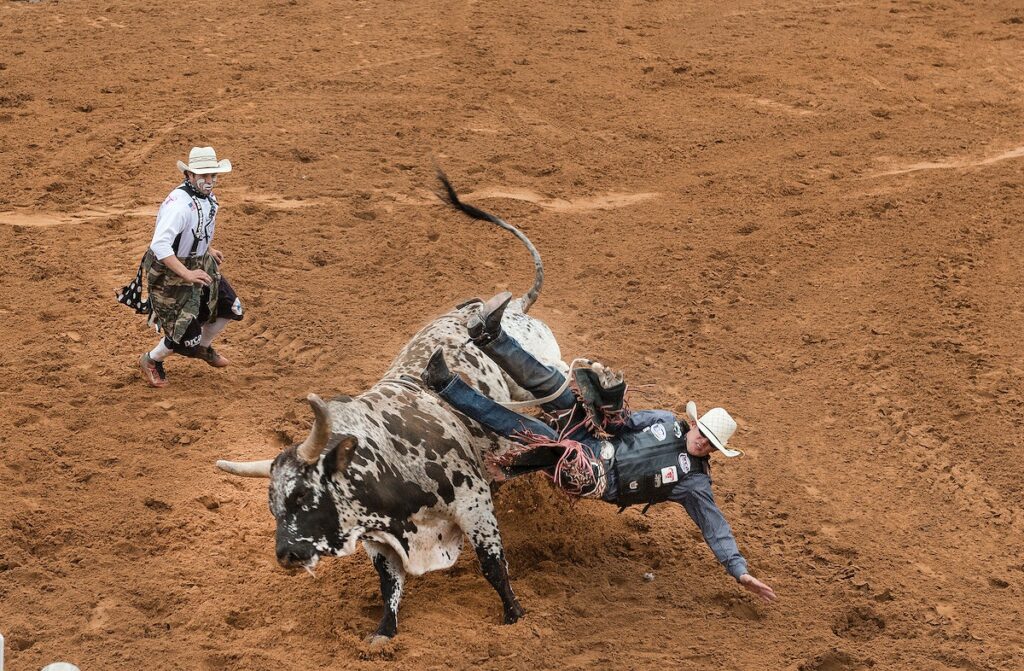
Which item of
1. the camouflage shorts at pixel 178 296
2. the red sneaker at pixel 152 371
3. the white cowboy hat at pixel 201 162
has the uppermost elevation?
the white cowboy hat at pixel 201 162

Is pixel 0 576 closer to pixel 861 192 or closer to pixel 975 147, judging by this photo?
pixel 861 192

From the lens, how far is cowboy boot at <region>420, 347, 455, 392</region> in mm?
6766

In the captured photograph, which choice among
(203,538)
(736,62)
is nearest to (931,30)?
(736,62)

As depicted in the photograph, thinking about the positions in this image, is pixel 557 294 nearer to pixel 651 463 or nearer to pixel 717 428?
pixel 651 463

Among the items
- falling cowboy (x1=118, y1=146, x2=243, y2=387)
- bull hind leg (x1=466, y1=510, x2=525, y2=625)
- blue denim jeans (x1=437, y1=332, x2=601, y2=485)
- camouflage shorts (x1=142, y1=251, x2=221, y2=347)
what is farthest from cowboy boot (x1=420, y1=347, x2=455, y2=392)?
camouflage shorts (x1=142, y1=251, x2=221, y2=347)

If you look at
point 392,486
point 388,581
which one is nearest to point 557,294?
point 388,581

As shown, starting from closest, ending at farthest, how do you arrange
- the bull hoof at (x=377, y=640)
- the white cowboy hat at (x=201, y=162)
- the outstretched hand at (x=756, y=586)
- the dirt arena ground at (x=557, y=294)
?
the outstretched hand at (x=756, y=586) < the bull hoof at (x=377, y=640) < the dirt arena ground at (x=557, y=294) < the white cowboy hat at (x=201, y=162)

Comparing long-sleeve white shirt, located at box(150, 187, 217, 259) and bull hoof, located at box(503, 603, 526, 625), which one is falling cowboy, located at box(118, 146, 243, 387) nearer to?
long-sleeve white shirt, located at box(150, 187, 217, 259)

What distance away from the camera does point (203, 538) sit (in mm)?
7805

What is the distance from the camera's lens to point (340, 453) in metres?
6.27

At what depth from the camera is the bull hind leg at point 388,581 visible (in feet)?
22.4

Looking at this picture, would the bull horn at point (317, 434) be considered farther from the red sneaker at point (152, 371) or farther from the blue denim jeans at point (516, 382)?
the red sneaker at point (152, 371)

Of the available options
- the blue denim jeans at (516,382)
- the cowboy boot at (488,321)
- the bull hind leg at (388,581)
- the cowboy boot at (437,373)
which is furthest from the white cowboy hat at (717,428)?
the bull hind leg at (388,581)

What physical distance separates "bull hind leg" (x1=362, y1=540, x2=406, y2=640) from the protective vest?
138cm
